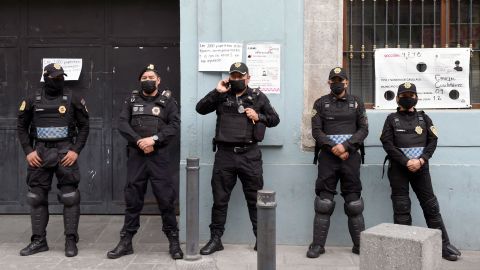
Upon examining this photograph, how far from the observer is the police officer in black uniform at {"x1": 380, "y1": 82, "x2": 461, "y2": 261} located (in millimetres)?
6277

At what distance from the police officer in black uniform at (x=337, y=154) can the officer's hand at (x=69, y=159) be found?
2491 mm

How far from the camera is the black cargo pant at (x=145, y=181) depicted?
6254 mm

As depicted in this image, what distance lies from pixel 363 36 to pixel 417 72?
728 millimetres

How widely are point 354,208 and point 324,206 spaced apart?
0.31 m

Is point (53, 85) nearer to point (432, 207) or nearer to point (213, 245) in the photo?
point (213, 245)

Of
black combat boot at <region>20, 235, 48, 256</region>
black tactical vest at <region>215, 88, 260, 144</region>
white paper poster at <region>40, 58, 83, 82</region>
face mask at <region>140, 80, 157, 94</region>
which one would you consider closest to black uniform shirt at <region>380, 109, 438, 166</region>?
black tactical vest at <region>215, 88, 260, 144</region>

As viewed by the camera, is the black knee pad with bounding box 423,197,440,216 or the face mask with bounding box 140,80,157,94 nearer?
the face mask with bounding box 140,80,157,94

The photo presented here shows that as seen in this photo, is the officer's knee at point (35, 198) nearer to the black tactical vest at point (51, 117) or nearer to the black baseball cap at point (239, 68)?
the black tactical vest at point (51, 117)

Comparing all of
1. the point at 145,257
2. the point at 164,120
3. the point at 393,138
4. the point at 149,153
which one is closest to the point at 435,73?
the point at 393,138

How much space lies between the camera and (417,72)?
6.92 meters

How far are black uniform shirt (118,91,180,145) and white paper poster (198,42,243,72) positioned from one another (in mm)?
710

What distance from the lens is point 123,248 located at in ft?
20.9

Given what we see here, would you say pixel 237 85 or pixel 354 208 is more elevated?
pixel 237 85

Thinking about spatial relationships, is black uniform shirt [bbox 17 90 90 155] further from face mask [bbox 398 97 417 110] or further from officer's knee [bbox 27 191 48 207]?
face mask [bbox 398 97 417 110]
